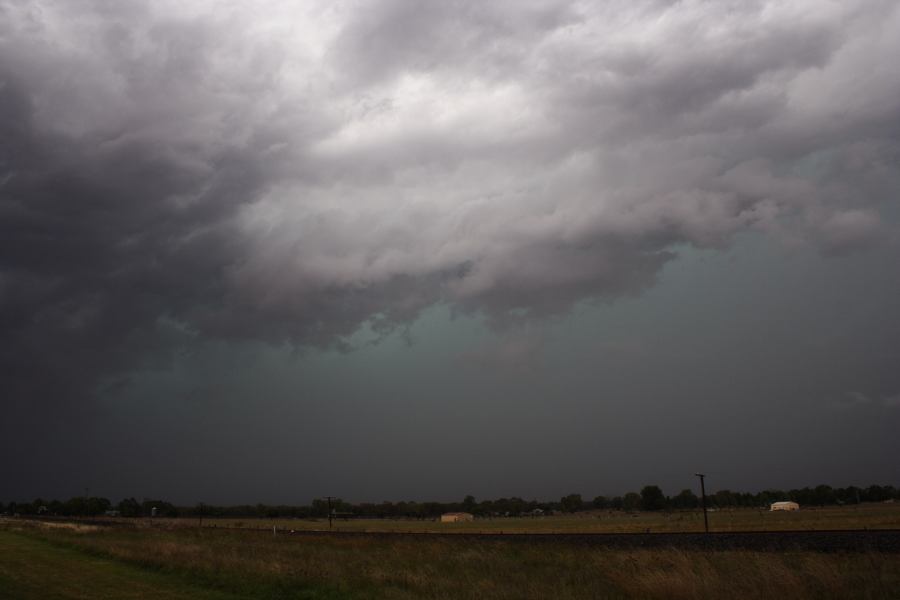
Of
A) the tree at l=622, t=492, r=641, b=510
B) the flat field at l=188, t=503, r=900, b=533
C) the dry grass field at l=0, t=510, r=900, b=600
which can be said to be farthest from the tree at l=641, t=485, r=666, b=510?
the dry grass field at l=0, t=510, r=900, b=600

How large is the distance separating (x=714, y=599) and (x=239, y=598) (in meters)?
13.2

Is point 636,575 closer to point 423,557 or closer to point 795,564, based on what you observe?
point 795,564

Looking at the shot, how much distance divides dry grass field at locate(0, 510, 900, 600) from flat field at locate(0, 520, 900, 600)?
0.13ft

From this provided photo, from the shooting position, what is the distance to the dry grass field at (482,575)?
16500 millimetres

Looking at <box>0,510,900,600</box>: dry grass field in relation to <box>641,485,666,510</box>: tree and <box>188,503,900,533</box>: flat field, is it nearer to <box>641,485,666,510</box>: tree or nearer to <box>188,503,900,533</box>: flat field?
<box>188,503,900,533</box>: flat field

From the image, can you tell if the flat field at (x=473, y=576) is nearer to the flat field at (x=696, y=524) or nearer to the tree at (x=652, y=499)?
the flat field at (x=696, y=524)

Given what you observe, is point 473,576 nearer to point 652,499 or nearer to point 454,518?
point 454,518

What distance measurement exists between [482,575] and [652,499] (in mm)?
167863

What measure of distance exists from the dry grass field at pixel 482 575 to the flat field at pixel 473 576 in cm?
4

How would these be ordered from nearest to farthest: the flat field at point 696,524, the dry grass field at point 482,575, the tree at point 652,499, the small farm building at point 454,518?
the dry grass field at point 482,575
the flat field at point 696,524
the small farm building at point 454,518
the tree at point 652,499

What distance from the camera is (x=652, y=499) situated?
175 m

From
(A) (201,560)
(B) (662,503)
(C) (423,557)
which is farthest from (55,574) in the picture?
(B) (662,503)

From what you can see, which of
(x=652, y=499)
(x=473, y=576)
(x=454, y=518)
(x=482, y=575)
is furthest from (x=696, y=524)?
(x=652, y=499)

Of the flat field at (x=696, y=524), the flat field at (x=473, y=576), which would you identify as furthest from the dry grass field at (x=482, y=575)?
the flat field at (x=696, y=524)
